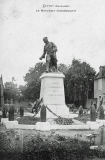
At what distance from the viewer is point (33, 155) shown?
788 cm

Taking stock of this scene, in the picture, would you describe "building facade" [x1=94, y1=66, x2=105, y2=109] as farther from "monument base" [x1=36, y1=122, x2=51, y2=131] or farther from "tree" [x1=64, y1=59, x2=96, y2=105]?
"monument base" [x1=36, y1=122, x2=51, y2=131]

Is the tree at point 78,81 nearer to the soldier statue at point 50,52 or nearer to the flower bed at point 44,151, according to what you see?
the soldier statue at point 50,52

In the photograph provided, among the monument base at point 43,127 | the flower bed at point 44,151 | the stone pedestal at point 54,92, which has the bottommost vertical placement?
the flower bed at point 44,151

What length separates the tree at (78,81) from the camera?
55.4 metres

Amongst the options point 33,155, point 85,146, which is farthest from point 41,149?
point 85,146

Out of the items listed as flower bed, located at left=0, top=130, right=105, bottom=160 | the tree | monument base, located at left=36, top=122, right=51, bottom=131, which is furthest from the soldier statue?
the tree

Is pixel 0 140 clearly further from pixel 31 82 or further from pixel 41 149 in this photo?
pixel 31 82

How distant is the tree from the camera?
5541 cm

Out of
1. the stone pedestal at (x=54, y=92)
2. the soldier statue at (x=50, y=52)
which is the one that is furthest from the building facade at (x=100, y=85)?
the stone pedestal at (x=54, y=92)

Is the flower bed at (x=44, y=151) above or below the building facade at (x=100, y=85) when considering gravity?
below

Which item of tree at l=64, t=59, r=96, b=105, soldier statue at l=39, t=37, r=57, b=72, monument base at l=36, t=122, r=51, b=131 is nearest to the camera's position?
monument base at l=36, t=122, r=51, b=131

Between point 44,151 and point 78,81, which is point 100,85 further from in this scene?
point 44,151

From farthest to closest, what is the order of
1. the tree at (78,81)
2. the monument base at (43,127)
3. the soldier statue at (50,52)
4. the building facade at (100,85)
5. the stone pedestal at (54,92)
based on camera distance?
1. the tree at (78,81)
2. the building facade at (100,85)
3. the soldier statue at (50,52)
4. the stone pedestal at (54,92)
5. the monument base at (43,127)

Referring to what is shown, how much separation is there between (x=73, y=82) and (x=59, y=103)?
36194 mm
